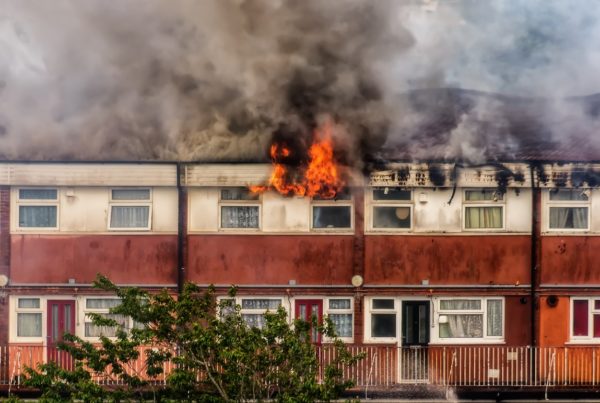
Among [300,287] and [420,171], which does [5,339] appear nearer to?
[300,287]

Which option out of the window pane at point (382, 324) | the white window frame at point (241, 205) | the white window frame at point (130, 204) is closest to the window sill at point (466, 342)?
the window pane at point (382, 324)

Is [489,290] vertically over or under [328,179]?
under

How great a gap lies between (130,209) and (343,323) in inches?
214

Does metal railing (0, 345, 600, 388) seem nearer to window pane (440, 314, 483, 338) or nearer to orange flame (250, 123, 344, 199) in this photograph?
window pane (440, 314, 483, 338)

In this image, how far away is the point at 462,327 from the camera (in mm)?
19828

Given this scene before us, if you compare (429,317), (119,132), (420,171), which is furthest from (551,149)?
(119,132)

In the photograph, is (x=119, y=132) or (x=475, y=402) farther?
(x=119, y=132)

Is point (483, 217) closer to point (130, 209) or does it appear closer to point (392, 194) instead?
point (392, 194)

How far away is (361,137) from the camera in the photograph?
19.8 meters

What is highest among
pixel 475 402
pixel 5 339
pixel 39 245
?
pixel 39 245

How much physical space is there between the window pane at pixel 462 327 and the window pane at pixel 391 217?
7.69 ft

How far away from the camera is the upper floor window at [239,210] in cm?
1992

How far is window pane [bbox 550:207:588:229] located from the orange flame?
487 centimetres

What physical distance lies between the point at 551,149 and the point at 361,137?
447cm
